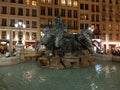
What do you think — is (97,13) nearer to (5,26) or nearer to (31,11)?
(31,11)

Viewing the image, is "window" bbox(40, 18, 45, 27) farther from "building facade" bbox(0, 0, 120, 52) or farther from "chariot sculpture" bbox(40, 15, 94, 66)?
"chariot sculpture" bbox(40, 15, 94, 66)

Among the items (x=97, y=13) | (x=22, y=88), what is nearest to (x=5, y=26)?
(x=97, y=13)

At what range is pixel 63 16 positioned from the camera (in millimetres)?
73625

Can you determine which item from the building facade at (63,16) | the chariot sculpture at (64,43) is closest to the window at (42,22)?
the building facade at (63,16)

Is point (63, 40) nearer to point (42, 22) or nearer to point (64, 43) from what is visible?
point (64, 43)

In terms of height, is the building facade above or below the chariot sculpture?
above

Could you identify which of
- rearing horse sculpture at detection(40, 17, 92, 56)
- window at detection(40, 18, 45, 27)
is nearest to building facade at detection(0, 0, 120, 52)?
window at detection(40, 18, 45, 27)

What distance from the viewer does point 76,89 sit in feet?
50.7

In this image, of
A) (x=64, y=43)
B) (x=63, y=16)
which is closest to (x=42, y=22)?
(x=63, y=16)

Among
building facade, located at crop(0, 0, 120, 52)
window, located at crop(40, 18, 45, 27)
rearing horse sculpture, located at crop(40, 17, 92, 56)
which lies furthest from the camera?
window, located at crop(40, 18, 45, 27)

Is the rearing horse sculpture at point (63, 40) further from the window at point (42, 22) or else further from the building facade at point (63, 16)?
the window at point (42, 22)

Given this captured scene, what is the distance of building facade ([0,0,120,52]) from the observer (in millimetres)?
66000

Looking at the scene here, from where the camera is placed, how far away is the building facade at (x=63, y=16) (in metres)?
66.0

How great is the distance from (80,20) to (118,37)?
1353 cm
